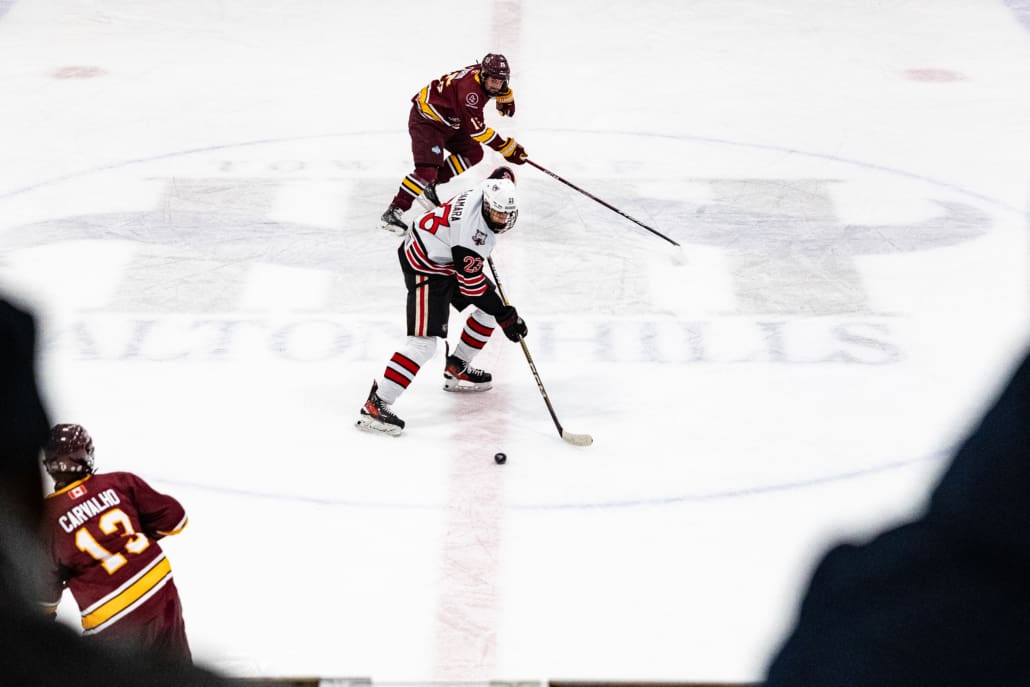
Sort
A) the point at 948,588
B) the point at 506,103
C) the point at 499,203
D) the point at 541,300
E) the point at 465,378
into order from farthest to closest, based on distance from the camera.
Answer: the point at 506,103, the point at 541,300, the point at 465,378, the point at 499,203, the point at 948,588

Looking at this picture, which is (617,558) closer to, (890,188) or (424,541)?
(424,541)

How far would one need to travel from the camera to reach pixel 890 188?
7.45m

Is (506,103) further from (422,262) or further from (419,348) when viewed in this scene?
(419,348)

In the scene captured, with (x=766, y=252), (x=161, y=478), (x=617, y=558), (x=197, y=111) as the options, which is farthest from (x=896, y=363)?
(x=197, y=111)

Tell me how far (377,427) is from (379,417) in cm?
4

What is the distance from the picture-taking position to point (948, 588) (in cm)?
76

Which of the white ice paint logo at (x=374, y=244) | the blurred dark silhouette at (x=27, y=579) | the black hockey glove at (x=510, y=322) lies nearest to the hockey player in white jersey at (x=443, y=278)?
the black hockey glove at (x=510, y=322)

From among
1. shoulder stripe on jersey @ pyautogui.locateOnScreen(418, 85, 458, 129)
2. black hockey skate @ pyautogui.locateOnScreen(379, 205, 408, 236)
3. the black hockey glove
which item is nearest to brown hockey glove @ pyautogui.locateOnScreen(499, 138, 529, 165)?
shoulder stripe on jersey @ pyautogui.locateOnScreen(418, 85, 458, 129)

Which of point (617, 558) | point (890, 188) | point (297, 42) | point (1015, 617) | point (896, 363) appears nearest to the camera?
point (1015, 617)

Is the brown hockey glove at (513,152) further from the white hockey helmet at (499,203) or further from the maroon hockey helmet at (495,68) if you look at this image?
the white hockey helmet at (499,203)

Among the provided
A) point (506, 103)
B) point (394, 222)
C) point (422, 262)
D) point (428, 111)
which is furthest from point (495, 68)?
point (422, 262)

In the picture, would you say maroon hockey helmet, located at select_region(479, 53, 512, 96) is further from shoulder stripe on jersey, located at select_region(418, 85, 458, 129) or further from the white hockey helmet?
the white hockey helmet

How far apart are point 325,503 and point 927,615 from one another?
3.95m

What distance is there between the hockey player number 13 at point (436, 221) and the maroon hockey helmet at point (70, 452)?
1.99 meters
